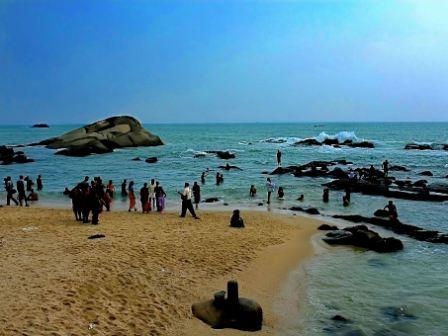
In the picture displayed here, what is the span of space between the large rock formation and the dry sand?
1916 inches

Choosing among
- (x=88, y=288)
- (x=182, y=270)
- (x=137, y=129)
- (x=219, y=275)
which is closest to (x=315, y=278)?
(x=219, y=275)

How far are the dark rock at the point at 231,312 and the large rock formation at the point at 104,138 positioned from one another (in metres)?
59.0

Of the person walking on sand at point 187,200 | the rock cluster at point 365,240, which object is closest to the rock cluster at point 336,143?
the person walking on sand at point 187,200

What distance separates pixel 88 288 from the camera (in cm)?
1089

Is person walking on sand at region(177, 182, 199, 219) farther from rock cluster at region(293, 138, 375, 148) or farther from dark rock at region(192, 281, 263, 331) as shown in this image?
rock cluster at region(293, 138, 375, 148)

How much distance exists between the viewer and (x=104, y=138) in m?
73.0

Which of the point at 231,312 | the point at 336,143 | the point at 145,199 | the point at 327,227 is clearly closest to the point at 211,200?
the point at 145,199

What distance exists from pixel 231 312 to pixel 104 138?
66.3 metres

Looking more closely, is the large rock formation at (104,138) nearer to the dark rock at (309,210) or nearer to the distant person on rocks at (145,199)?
the distant person on rocks at (145,199)

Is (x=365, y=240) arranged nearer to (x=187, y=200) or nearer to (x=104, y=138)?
(x=187, y=200)

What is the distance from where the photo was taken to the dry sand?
9516mm

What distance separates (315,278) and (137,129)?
237 ft

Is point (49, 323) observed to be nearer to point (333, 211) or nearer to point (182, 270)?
point (182, 270)

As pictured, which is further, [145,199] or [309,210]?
[309,210]
